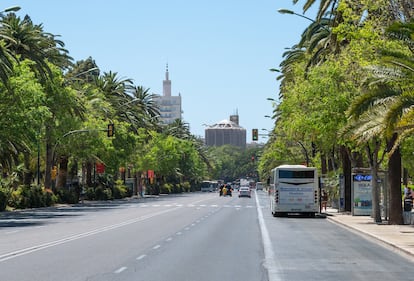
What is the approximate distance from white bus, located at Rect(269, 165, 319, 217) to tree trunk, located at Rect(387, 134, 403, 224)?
11.6 metres

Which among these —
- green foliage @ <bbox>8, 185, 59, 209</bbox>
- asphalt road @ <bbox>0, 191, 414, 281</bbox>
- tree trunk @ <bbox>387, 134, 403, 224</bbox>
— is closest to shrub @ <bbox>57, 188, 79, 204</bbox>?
green foliage @ <bbox>8, 185, 59, 209</bbox>

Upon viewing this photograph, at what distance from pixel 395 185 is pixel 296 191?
1258 centimetres

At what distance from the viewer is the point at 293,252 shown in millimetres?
20906

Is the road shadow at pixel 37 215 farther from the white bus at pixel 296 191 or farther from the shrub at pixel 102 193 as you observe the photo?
the shrub at pixel 102 193

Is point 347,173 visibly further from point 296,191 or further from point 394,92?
point 394,92

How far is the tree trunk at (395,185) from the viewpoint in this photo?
33.0 metres

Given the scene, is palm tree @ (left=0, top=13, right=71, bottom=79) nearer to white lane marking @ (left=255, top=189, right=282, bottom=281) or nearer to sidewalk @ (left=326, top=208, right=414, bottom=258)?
sidewalk @ (left=326, top=208, right=414, bottom=258)

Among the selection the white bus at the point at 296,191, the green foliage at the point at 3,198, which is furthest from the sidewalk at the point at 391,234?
the green foliage at the point at 3,198

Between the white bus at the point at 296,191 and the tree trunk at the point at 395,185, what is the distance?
11.6 m

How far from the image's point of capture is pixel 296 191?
4562cm

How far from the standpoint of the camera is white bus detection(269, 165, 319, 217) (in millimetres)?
45531

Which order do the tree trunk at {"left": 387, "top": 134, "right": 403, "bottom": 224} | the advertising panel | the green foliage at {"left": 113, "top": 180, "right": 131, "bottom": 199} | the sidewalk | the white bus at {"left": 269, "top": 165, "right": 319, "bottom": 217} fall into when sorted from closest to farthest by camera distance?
the sidewalk → the tree trunk at {"left": 387, "top": 134, "right": 403, "bottom": 224} → the advertising panel → the white bus at {"left": 269, "top": 165, "right": 319, "bottom": 217} → the green foliage at {"left": 113, "top": 180, "right": 131, "bottom": 199}

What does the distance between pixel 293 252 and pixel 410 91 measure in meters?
6.72

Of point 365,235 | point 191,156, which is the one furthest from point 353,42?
point 191,156
